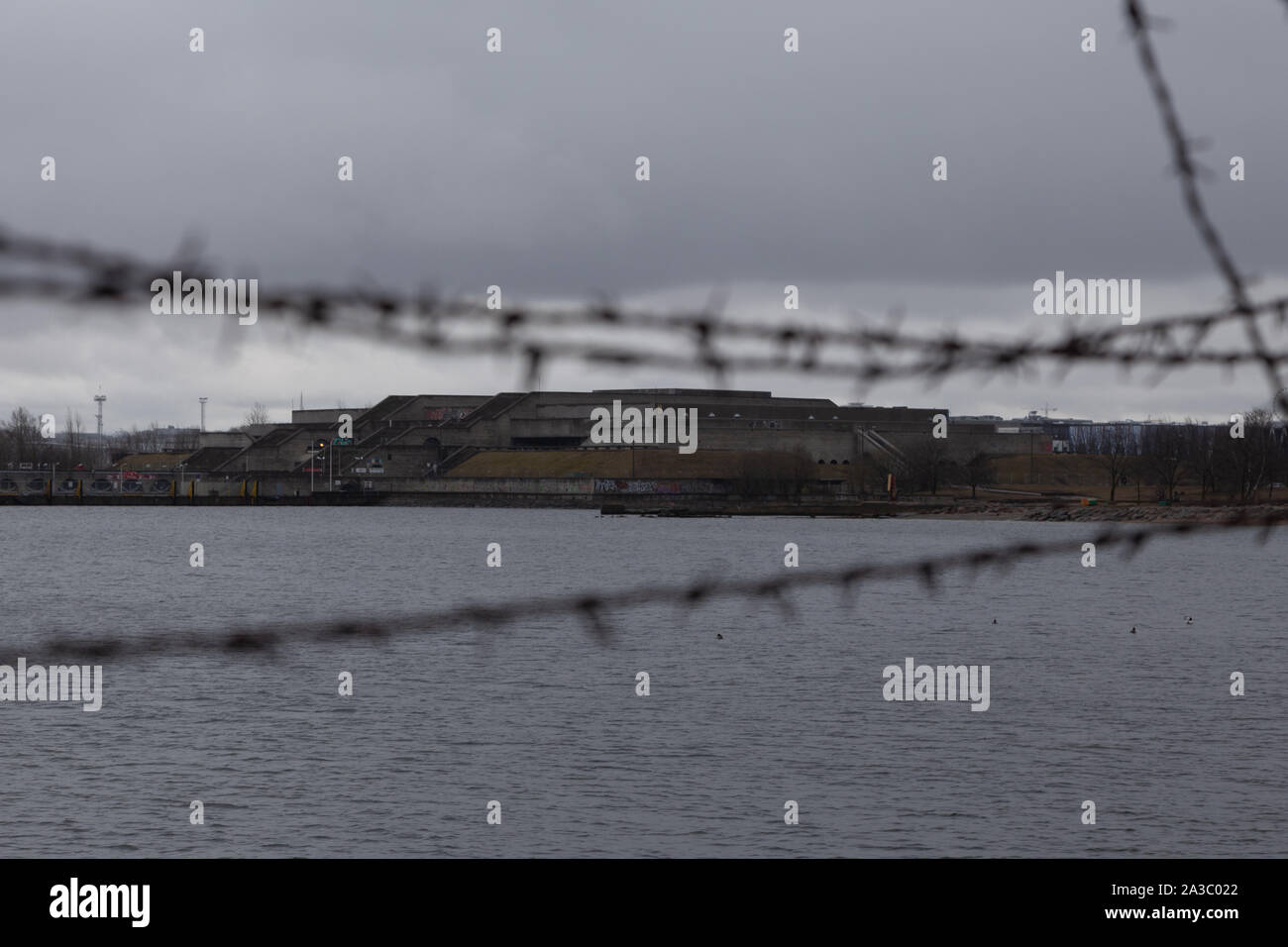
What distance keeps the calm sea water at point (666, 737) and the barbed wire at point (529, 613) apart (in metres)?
0.17

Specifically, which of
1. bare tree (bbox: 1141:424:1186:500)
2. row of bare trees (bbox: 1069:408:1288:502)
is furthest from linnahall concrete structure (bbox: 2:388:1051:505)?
bare tree (bbox: 1141:424:1186:500)

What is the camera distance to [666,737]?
26.7 m

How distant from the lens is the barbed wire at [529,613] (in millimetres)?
1938

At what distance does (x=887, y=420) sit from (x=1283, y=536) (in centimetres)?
3534

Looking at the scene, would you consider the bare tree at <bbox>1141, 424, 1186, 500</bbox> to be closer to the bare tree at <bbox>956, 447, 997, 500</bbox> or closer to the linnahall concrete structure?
the bare tree at <bbox>956, 447, 997, 500</bbox>

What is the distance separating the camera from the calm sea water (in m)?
20.0

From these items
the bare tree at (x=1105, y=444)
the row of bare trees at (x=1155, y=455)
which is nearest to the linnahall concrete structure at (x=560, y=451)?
the bare tree at (x=1105, y=444)

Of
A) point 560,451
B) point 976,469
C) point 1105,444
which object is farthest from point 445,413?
point 1105,444

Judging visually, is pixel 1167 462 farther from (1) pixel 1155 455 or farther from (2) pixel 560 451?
(2) pixel 560 451

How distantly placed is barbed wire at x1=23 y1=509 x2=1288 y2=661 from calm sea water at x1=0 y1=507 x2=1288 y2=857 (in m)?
0.17

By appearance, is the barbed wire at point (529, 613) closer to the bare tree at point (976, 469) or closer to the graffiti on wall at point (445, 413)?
the bare tree at point (976, 469)

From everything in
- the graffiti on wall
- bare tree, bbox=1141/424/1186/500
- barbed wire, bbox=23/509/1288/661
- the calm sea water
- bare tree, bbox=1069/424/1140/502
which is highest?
the graffiti on wall
